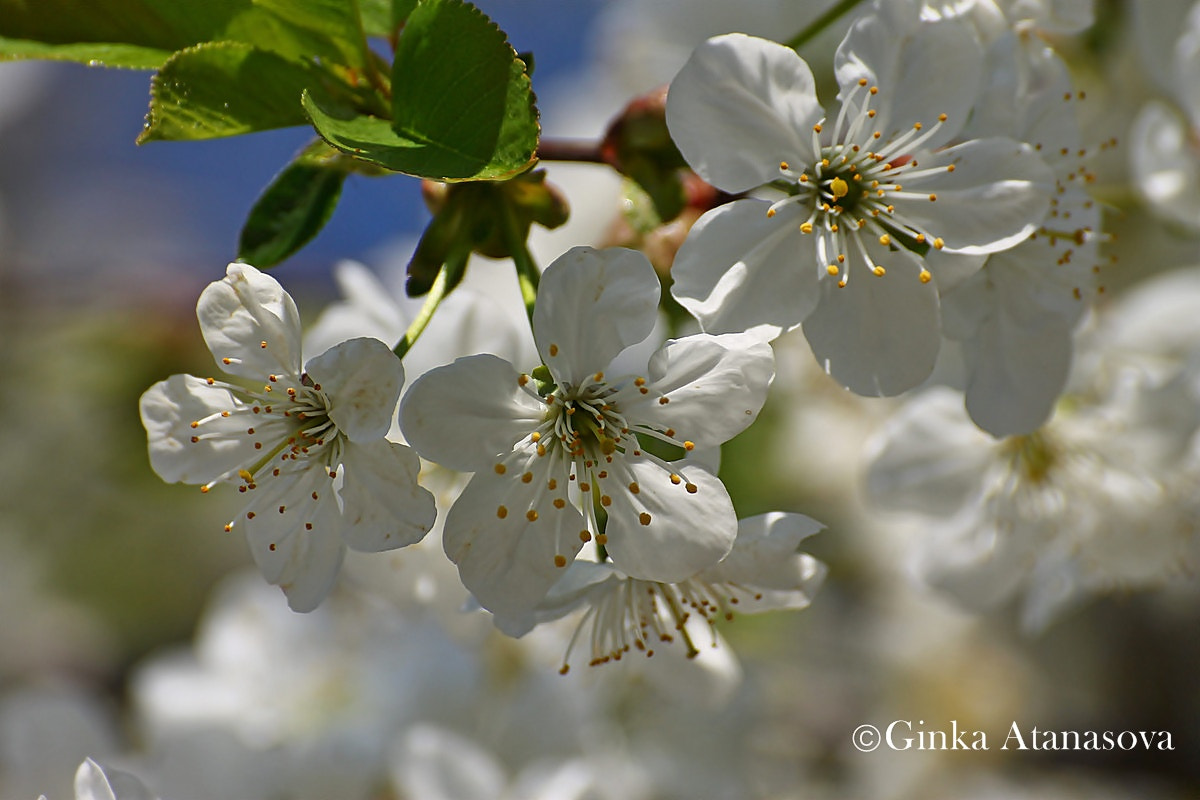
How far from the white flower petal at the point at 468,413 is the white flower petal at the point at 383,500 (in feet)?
0.07

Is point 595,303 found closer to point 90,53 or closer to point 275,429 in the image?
point 275,429

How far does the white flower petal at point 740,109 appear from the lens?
0.74 metres

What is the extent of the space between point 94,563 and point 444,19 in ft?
7.30

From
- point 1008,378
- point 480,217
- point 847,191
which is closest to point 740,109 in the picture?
point 847,191

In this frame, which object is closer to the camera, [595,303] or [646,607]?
[595,303]

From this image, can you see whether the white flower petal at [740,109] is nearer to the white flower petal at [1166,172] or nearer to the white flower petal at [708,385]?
the white flower petal at [708,385]

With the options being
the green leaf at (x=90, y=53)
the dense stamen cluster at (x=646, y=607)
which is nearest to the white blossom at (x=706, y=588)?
the dense stamen cluster at (x=646, y=607)

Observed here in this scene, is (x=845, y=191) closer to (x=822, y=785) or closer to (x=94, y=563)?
(x=822, y=785)

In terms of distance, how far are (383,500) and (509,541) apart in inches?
3.3

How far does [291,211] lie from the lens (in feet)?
2.64

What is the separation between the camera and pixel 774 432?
1812mm

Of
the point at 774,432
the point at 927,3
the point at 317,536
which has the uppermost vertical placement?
the point at 927,3

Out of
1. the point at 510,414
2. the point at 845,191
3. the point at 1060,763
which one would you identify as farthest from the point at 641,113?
the point at 1060,763

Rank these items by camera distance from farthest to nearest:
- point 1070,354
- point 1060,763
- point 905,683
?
point 905,683 → point 1060,763 → point 1070,354
